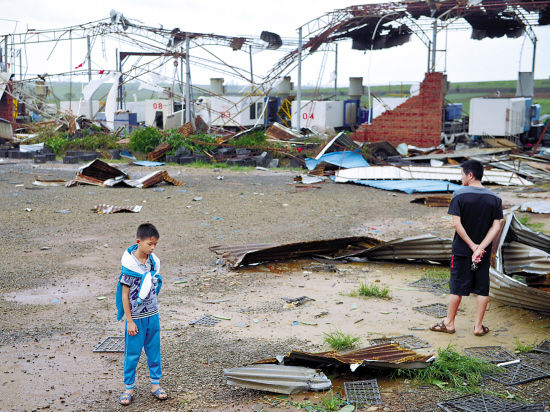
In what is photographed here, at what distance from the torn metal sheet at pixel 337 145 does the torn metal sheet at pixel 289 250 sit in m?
11.1

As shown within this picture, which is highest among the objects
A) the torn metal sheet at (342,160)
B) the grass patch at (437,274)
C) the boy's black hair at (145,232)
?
the torn metal sheet at (342,160)

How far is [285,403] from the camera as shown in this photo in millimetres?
4172

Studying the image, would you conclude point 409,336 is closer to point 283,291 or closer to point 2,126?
point 283,291

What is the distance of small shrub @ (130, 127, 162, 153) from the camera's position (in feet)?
75.2

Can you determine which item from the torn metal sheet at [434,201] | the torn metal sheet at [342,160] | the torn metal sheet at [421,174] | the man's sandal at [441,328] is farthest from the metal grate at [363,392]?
the torn metal sheet at [342,160]

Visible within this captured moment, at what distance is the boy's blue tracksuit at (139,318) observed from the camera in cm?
416

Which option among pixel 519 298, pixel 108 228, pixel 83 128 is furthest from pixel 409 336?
pixel 83 128

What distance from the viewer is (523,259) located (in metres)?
6.91

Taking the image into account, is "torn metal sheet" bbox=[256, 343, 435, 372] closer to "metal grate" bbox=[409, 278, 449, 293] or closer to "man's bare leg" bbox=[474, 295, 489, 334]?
"man's bare leg" bbox=[474, 295, 489, 334]

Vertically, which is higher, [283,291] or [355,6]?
[355,6]

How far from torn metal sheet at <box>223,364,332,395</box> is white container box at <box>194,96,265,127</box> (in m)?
24.8

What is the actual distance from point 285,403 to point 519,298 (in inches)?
115

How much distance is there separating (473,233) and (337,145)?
47.8 ft

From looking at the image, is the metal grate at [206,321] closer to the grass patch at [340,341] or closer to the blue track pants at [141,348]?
the grass patch at [340,341]
